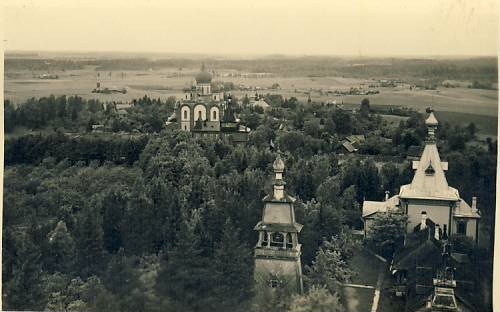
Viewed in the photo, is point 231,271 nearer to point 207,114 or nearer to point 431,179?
point 207,114

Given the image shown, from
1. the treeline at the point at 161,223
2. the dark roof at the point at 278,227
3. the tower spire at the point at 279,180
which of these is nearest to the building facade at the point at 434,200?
the treeline at the point at 161,223

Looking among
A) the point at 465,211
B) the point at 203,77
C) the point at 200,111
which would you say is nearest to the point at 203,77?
the point at 203,77

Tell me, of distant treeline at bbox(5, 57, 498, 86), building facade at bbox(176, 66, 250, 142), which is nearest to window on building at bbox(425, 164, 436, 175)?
distant treeline at bbox(5, 57, 498, 86)

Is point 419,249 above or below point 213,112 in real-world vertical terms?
below

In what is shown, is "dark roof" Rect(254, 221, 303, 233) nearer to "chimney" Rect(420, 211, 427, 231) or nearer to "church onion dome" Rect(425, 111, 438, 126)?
"chimney" Rect(420, 211, 427, 231)

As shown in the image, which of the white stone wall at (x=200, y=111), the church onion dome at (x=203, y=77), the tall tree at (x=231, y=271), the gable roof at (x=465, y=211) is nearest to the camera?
the gable roof at (x=465, y=211)

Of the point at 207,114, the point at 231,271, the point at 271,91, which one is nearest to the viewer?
the point at 231,271

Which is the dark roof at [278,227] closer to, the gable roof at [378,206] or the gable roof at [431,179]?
the gable roof at [378,206]
